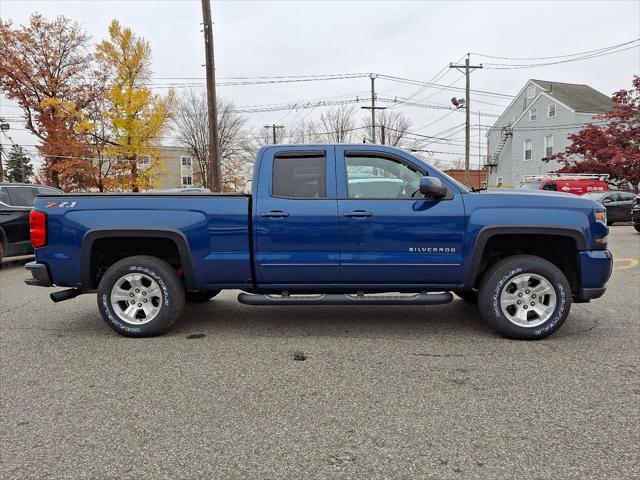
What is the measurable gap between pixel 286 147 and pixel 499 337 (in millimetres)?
2861

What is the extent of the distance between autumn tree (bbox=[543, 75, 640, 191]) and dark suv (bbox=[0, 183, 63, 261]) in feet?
A: 83.7

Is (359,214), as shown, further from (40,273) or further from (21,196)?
(21,196)

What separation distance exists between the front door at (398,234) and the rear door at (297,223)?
130 millimetres

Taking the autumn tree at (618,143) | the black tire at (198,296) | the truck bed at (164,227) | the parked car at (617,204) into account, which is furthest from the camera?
the autumn tree at (618,143)

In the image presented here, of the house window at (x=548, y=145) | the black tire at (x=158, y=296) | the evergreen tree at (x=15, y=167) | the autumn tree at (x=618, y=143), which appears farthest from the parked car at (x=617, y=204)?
the evergreen tree at (x=15, y=167)

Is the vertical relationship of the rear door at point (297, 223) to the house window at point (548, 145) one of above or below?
below

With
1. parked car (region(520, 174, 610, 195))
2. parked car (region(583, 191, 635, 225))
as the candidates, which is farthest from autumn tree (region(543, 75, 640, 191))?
parked car (region(583, 191, 635, 225))

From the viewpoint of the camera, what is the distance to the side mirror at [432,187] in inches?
169

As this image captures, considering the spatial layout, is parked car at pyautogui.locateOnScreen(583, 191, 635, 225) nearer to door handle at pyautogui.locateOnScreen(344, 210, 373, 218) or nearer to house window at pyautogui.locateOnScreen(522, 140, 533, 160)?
house window at pyautogui.locateOnScreen(522, 140, 533, 160)

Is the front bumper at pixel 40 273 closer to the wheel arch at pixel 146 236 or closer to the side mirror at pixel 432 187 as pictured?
the wheel arch at pixel 146 236

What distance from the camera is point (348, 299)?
4.55 m

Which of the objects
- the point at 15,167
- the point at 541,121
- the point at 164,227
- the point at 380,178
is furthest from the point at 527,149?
the point at 15,167

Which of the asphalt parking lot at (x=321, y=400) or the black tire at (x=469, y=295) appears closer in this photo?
the asphalt parking lot at (x=321, y=400)

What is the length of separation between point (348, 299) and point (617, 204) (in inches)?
774
